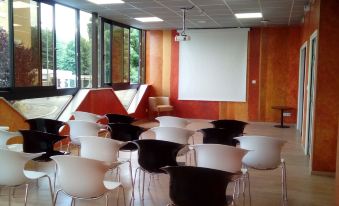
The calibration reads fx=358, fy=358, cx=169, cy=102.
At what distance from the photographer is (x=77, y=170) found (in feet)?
9.60

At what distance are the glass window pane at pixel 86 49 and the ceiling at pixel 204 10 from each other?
12.7 inches

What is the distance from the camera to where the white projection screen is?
11.7 meters

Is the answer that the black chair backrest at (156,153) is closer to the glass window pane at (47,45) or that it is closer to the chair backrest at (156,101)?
the glass window pane at (47,45)

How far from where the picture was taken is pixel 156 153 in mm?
3791

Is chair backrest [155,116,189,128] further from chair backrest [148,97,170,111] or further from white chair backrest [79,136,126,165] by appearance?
chair backrest [148,97,170,111]

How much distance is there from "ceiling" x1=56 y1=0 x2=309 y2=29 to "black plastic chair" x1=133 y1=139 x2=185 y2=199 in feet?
15.3

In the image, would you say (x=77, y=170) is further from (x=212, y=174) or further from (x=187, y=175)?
(x=212, y=174)

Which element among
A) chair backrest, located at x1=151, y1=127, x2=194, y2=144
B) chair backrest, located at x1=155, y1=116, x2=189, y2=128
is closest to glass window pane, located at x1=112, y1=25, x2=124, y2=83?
chair backrest, located at x1=155, y1=116, x2=189, y2=128

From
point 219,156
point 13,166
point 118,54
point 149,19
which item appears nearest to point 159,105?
point 118,54

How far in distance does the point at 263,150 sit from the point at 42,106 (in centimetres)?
Result: 515

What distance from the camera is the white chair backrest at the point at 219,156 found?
11.4 ft

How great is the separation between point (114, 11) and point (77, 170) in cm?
669

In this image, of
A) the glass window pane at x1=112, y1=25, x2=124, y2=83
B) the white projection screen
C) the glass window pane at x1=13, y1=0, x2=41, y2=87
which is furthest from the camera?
the white projection screen

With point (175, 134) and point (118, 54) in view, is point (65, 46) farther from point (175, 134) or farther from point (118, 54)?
point (175, 134)
